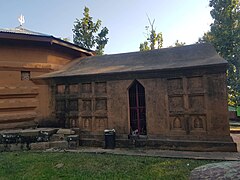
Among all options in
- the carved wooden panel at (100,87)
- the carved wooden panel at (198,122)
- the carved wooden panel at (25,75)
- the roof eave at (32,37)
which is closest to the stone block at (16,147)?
the carved wooden panel at (25,75)

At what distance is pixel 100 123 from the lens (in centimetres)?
919

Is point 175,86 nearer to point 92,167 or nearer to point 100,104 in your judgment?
point 100,104

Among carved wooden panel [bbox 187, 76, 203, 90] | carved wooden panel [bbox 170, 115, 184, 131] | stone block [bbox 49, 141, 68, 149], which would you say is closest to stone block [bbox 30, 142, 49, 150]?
stone block [bbox 49, 141, 68, 149]

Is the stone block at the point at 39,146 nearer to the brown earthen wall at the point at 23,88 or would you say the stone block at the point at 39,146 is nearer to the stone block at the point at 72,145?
the stone block at the point at 72,145

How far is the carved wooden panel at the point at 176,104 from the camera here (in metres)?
8.05

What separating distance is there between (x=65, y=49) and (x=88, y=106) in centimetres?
422

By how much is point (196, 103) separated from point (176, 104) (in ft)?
2.62

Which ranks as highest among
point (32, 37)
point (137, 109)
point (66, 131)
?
point (32, 37)

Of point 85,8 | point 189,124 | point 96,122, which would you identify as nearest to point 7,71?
point 96,122

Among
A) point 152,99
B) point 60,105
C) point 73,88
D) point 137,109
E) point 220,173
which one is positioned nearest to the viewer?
point 220,173

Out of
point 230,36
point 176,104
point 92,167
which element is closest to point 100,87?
point 176,104

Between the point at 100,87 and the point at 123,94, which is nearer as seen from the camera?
the point at 123,94

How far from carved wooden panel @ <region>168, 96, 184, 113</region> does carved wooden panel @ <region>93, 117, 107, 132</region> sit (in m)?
3.15

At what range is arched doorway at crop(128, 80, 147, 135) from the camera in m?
8.97
